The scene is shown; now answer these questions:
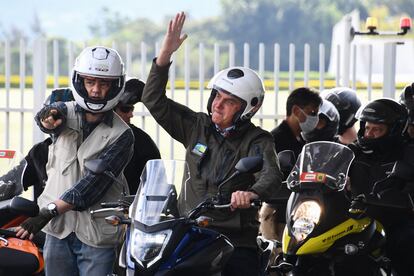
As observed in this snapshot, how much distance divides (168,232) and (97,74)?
5.45ft

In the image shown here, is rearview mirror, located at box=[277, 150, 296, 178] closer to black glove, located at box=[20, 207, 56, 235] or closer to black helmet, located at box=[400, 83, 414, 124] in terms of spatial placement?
black glove, located at box=[20, 207, 56, 235]

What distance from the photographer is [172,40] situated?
7.10m

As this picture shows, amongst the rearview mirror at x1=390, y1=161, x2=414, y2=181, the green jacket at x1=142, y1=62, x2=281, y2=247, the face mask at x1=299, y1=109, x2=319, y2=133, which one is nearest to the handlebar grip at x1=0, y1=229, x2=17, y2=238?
the green jacket at x1=142, y1=62, x2=281, y2=247

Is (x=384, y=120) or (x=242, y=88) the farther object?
(x=384, y=120)

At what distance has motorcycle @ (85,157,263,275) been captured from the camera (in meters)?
5.76

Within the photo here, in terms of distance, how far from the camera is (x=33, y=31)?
104 metres

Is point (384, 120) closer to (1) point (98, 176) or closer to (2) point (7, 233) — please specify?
(1) point (98, 176)

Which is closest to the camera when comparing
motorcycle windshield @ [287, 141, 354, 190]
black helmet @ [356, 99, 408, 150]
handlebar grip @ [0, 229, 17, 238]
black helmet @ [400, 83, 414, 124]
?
handlebar grip @ [0, 229, 17, 238]

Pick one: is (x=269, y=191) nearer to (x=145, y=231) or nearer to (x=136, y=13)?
(x=145, y=231)

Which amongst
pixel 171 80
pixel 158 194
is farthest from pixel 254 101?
pixel 171 80

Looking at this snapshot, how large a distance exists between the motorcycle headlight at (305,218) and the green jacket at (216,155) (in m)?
0.20

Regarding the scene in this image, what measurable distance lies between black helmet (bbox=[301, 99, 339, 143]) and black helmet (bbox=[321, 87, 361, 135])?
0.96 metres

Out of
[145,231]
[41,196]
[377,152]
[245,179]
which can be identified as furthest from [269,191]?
[377,152]

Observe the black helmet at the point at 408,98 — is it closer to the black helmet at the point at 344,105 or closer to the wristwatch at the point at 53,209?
the black helmet at the point at 344,105
